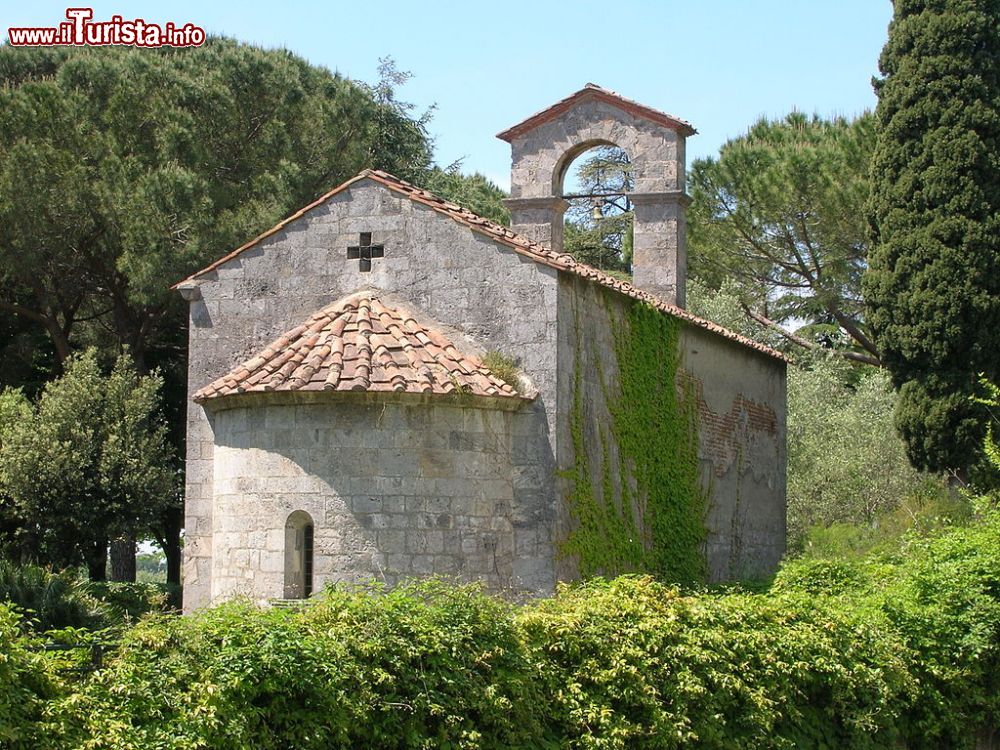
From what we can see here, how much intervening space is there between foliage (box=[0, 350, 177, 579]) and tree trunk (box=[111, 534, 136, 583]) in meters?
1.51

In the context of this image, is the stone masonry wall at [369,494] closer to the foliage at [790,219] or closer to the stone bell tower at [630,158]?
the stone bell tower at [630,158]

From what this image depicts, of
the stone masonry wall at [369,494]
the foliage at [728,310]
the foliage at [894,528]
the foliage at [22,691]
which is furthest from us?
the foliage at [728,310]

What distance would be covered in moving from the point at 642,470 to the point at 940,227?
21.4 feet

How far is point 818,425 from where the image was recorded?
23.7 m

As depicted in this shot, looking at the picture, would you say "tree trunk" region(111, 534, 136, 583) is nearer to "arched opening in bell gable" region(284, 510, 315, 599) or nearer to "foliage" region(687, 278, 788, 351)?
"foliage" region(687, 278, 788, 351)

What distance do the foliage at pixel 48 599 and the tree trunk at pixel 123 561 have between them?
6518 mm

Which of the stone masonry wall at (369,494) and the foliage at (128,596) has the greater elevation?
the stone masonry wall at (369,494)

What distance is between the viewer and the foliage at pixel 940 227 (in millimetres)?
18453

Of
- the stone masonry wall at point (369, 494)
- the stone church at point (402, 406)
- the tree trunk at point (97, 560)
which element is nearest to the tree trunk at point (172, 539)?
the tree trunk at point (97, 560)

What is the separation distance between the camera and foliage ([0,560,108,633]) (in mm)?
16719

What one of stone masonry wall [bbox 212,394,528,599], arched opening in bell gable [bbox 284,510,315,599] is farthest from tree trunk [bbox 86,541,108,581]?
arched opening in bell gable [bbox 284,510,315,599]

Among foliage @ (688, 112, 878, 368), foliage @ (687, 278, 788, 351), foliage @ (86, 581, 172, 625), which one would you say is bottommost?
foliage @ (86, 581, 172, 625)

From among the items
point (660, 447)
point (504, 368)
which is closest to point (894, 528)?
point (660, 447)

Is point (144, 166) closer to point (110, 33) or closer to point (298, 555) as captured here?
point (110, 33)
